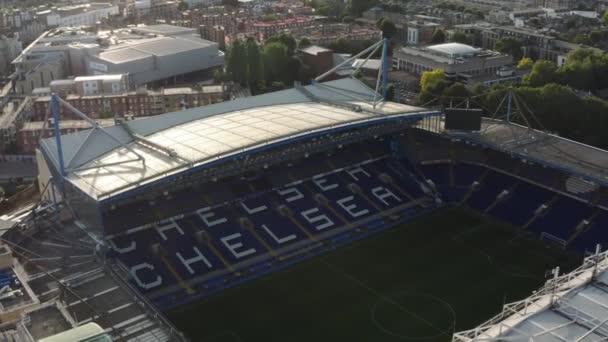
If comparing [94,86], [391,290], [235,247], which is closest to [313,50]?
[94,86]

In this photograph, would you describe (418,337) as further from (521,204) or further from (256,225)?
(521,204)

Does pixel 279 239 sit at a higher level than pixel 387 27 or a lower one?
lower

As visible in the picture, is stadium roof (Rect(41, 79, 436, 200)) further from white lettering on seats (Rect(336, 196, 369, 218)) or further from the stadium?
white lettering on seats (Rect(336, 196, 369, 218))

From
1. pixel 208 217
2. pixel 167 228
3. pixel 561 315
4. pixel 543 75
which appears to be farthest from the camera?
pixel 543 75

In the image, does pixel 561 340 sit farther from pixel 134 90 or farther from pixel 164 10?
pixel 164 10

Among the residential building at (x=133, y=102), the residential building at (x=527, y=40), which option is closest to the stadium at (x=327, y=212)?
the residential building at (x=133, y=102)

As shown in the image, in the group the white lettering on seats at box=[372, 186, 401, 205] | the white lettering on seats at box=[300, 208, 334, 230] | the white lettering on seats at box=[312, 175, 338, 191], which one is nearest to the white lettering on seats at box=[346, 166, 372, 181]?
the white lettering on seats at box=[372, 186, 401, 205]
